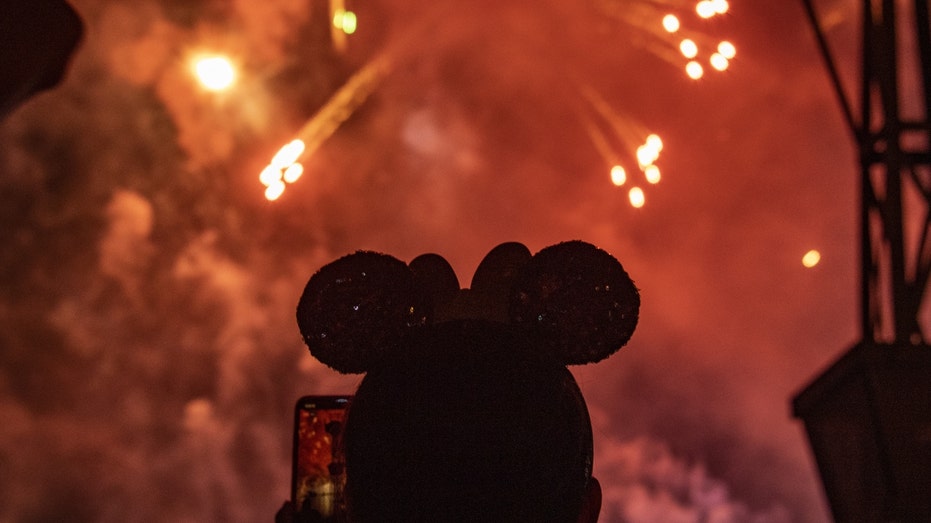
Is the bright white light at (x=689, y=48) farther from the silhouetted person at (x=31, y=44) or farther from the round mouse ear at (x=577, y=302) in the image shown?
the silhouetted person at (x=31, y=44)

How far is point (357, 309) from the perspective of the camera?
1.75m

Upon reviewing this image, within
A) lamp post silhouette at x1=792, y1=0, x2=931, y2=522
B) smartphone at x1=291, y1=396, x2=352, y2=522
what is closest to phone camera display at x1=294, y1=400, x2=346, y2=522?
smartphone at x1=291, y1=396, x2=352, y2=522

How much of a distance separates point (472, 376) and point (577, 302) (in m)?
0.34

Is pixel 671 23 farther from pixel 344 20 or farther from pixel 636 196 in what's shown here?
pixel 344 20

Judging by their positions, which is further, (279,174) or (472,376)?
(279,174)

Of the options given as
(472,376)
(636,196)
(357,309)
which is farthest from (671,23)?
(472,376)

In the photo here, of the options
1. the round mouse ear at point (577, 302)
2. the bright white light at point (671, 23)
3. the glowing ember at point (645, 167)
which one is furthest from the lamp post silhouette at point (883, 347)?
the glowing ember at point (645, 167)

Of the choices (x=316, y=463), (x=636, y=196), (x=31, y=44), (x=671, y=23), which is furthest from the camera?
(x=636, y=196)

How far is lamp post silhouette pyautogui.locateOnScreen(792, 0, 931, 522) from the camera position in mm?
3664

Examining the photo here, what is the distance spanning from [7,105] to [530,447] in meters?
1.29

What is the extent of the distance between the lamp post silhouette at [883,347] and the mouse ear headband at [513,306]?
2.77 meters

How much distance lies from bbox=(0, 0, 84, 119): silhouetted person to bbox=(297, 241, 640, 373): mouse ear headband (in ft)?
2.39

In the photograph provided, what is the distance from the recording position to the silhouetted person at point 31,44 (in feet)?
4.46

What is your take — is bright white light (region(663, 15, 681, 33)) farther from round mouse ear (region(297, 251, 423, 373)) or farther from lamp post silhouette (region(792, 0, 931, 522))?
round mouse ear (region(297, 251, 423, 373))
